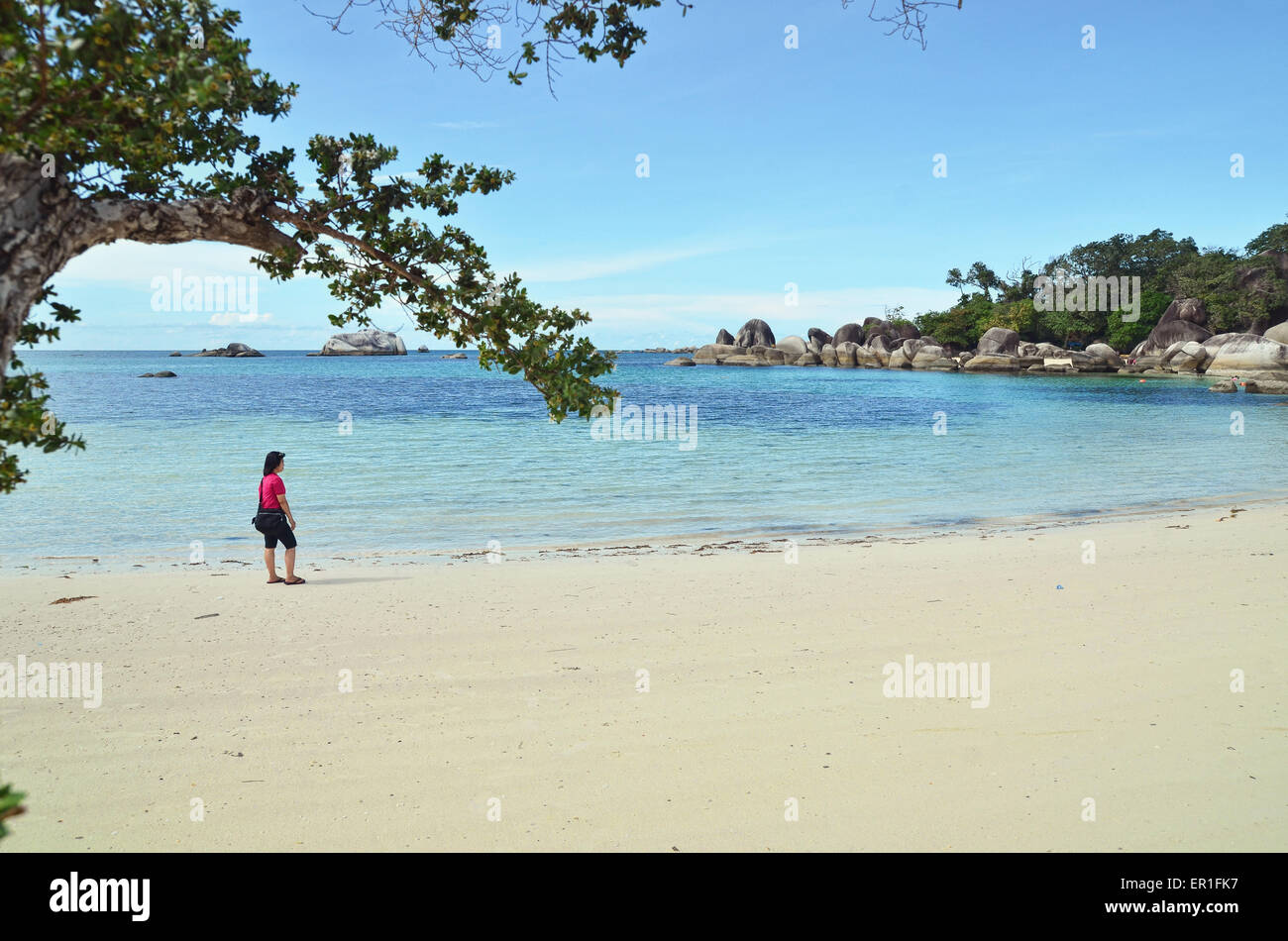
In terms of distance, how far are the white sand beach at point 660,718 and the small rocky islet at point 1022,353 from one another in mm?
57369

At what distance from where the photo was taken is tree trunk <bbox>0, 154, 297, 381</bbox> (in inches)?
123

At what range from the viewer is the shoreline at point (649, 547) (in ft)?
39.1

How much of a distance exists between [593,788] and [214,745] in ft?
9.12

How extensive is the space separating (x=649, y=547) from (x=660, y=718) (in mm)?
7520

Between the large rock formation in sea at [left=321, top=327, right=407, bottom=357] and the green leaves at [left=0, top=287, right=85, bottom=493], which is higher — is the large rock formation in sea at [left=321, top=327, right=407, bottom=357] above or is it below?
above

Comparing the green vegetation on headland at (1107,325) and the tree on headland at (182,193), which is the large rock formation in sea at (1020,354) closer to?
the green vegetation on headland at (1107,325)

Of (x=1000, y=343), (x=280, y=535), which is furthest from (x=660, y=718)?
(x=1000, y=343)

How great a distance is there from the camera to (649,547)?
43.7 feet

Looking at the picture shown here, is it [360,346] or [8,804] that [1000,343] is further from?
[360,346]

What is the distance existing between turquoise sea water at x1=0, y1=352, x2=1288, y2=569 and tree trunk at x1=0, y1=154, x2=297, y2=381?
987 cm

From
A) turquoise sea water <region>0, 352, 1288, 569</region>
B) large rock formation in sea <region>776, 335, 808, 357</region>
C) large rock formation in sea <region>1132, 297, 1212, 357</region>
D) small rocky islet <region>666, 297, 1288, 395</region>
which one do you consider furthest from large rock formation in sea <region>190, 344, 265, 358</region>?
large rock formation in sea <region>1132, 297, 1212, 357</region>

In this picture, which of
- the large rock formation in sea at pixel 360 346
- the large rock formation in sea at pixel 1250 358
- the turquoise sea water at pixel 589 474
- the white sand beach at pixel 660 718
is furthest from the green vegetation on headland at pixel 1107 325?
the large rock formation in sea at pixel 360 346

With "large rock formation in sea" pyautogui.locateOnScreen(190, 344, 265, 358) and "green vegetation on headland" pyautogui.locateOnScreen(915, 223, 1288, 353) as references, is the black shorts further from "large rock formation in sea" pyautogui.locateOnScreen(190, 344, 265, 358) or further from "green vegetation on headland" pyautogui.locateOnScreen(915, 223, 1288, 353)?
"large rock formation in sea" pyautogui.locateOnScreen(190, 344, 265, 358)

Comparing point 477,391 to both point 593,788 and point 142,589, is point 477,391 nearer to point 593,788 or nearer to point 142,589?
point 142,589
